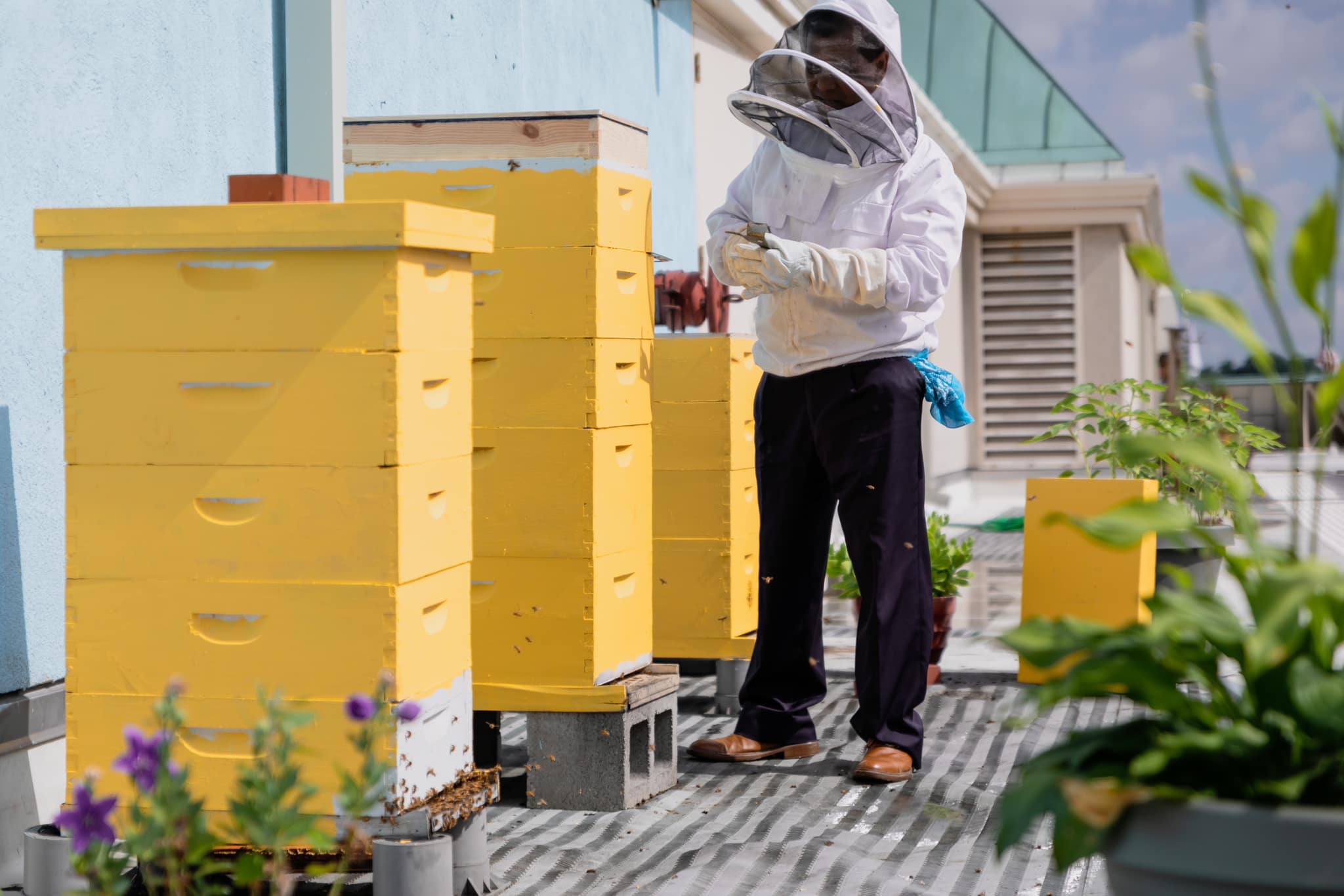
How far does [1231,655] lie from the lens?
4.08 feet

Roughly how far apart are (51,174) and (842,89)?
148cm

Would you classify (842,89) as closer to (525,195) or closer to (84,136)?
(525,195)

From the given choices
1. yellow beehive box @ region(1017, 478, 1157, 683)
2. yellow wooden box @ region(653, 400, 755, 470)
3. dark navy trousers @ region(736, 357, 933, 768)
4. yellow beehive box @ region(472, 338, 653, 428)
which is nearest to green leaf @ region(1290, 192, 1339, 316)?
yellow beehive box @ region(472, 338, 653, 428)

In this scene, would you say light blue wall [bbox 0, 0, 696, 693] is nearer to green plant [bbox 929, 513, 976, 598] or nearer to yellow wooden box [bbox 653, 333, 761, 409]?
yellow wooden box [bbox 653, 333, 761, 409]

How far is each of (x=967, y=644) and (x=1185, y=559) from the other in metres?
0.83

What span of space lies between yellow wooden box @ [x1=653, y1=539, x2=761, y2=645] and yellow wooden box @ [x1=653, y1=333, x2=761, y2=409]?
0.36m

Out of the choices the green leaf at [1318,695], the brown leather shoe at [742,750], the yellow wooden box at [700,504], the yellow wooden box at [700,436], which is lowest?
the brown leather shoe at [742,750]

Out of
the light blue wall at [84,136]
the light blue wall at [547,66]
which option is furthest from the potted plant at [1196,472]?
the light blue wall at [84,136]

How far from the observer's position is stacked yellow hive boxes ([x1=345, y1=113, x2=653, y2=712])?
2.67m

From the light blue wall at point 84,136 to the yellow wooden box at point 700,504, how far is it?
1185 millimetres

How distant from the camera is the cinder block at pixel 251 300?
2.01 m

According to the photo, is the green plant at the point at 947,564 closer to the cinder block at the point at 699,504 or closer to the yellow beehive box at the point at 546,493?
the cinder block at the point at 699,504

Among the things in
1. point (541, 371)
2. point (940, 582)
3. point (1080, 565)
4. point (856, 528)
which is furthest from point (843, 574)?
point (541, 371)

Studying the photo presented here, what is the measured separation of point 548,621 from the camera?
2730 mm
